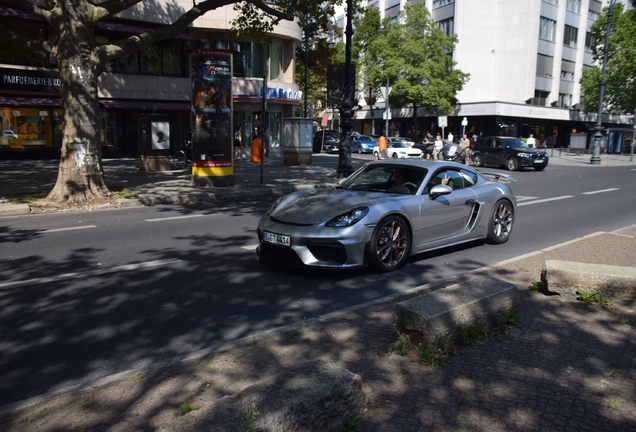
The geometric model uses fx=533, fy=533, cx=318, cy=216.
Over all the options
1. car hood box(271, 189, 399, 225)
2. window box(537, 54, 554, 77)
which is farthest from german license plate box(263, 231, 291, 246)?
window box(537, 54, 554, 77)

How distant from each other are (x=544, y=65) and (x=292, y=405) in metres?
58.6

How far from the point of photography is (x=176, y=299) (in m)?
5.49

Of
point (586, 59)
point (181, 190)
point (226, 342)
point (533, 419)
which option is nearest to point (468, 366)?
point (533, 419)

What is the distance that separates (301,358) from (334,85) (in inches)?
606

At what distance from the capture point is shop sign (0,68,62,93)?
24781 mm

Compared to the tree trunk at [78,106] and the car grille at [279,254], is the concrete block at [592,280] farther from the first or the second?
the tree trunk at [78,106]

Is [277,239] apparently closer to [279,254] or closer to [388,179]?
[279,254]

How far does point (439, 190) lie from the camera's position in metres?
6.82

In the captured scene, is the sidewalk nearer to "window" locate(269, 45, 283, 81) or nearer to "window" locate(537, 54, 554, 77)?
"window" locate(269, 45, 283, 81)

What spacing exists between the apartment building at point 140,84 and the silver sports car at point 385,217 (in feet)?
45.8

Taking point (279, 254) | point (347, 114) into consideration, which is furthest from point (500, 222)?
point (347, 114)

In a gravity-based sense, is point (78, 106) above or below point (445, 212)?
above

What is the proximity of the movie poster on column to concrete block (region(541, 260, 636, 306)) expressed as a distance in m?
A: 11.8

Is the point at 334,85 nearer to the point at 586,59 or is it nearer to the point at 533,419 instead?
the point at 533,419
